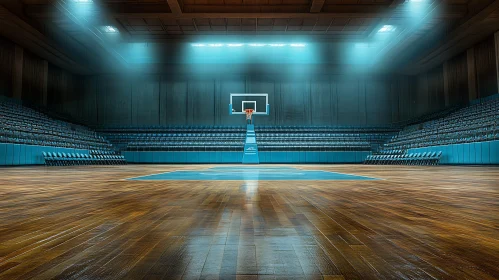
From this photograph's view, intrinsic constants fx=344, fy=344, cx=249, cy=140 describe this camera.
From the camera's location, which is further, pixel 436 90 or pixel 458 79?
pixel 436 90

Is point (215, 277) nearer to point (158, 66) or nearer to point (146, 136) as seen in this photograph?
point (146, 136)

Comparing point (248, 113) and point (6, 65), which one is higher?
point (6, 65)

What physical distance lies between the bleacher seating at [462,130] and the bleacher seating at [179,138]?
770 cm

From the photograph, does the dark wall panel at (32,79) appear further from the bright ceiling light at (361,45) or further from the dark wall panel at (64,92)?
the bright ceiling light at (361,45)

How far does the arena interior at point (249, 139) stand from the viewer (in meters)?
1.19

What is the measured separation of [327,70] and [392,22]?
21.7 feet

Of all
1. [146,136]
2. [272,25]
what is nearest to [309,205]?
[272,25]

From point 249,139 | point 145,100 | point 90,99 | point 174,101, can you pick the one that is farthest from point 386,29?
point 90,99

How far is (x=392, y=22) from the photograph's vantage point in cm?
1401

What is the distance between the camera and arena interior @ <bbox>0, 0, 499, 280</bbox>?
1194 mm

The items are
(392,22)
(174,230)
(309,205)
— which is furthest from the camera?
(392,22)

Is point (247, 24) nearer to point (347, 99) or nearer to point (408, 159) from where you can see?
point (408, 159)

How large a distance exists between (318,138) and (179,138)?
7.31 meters

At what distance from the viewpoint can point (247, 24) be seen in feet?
47.7
